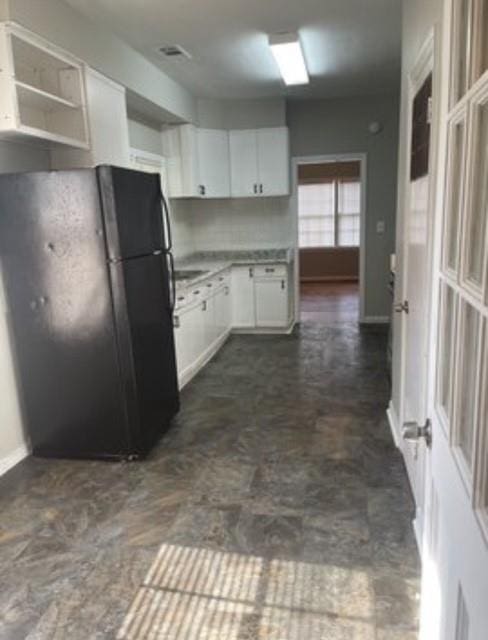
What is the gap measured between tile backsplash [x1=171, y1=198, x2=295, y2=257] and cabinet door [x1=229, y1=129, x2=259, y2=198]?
0.32 metres

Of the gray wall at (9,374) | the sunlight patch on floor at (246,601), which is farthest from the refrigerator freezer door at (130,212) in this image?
the sunlight patch on floor at (246,601)

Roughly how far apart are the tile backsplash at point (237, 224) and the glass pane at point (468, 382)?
17.6 feet

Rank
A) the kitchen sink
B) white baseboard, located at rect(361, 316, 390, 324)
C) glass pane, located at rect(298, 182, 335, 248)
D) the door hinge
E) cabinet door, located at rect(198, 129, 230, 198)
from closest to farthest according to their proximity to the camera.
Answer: the door hinge, the kitchen sink, cabinet door, located at rect(198, 129, 230, 198), white baseboard, located at rect(361, 316, 390, 324), glass pane, located at rect(298, 182, 335, 248)

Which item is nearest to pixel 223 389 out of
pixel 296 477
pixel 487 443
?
pixel 296 477

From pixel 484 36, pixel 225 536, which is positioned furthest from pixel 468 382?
pixel 225 536

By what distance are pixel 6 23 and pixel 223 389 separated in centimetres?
289

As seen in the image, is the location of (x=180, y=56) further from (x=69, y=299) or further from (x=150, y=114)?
(x=69, y=299)

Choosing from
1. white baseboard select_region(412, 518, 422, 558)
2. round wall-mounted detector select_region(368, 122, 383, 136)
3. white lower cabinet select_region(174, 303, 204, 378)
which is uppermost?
round wall-mounted detector select_region(368, 122, 383, 136)

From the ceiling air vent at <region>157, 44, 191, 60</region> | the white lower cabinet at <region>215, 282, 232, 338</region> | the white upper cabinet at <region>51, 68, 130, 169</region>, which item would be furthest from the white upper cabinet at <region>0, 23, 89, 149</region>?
the white lower cabinet at <region>215, 282, 232, 338</region>

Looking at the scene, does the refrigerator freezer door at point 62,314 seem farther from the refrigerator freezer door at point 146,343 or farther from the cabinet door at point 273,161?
the cabinet door at point 273,161

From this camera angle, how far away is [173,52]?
388 centimetres

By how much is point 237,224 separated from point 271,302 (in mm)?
1183

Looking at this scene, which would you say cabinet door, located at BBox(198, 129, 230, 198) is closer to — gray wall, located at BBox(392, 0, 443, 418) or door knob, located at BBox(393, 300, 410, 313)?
gray wall, located at BBox(392, 0, 443, 418)

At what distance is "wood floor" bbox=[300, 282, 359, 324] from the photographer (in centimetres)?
678
